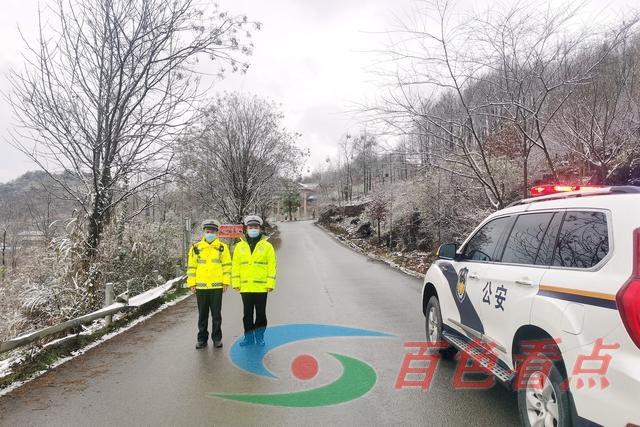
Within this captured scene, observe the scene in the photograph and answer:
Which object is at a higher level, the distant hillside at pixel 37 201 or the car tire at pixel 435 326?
the distant hillside at pixel 37 201

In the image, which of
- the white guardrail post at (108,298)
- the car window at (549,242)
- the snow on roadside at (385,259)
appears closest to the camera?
the car window at (549,242)

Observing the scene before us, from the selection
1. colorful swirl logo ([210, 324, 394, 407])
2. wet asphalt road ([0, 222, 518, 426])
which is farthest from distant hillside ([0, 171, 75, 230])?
colorful swirl logo ([210, 324, 394, 407])

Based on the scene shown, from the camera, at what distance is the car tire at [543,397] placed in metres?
2.73

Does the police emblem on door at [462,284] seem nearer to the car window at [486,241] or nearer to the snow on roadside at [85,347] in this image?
the car window at [486,241]

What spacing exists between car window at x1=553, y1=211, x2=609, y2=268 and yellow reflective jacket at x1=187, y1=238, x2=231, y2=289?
177 inches

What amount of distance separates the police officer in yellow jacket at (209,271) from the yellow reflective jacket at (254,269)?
0.73 ft

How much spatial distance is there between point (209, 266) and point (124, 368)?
1.67 metres

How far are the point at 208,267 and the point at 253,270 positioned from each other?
2.22 feet

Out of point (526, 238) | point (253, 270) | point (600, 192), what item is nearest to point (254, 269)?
point (253, 270)

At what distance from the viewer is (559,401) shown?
9.07ft

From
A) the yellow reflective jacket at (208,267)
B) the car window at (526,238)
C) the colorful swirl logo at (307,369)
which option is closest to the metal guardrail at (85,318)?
the yellow reflective jacket at (208,267)

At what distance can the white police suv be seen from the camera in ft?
7.63

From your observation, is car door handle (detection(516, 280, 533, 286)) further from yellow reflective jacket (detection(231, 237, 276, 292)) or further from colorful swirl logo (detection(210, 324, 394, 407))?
yellow reflective jacket (detection(231, 237, 276, 292))

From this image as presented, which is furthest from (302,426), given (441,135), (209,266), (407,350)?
(441,135)
